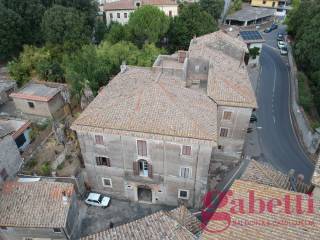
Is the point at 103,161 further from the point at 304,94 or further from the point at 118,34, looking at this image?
the point at 304,94

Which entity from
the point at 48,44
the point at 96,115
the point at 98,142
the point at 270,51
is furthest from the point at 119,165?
the point at 270,51

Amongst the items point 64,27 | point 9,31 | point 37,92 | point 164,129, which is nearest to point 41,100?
point 37,92

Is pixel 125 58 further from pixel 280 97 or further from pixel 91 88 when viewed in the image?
pixel 280 97

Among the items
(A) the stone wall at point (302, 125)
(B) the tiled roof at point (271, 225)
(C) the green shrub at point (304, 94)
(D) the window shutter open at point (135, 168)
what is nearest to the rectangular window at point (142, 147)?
(D) the window shutter open at point (135, 168)

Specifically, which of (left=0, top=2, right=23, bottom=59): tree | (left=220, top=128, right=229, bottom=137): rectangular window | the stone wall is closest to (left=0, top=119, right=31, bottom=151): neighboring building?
(left=0, top=2, right=23, bottom=59): tree

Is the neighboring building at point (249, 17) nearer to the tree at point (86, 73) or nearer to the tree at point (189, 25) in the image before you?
the tree at point (189, 25)

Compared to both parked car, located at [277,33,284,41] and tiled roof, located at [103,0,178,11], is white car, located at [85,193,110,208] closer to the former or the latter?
tiled roof, located at [103,0,178,11]
